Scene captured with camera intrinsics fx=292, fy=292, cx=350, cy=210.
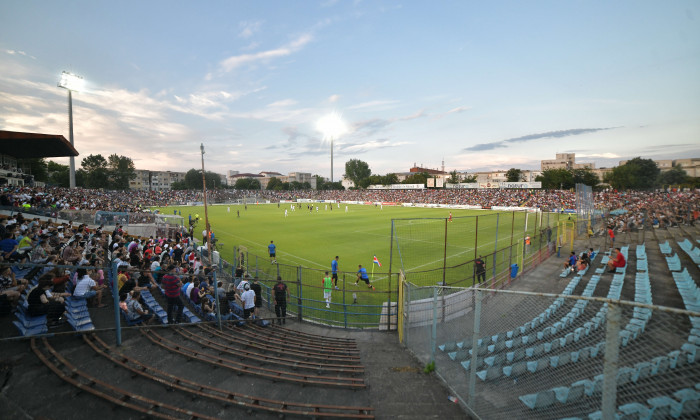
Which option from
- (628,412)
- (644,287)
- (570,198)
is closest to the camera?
(628,412)

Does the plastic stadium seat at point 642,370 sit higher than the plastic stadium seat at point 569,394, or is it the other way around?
the plastic stadium seat at point 642,370

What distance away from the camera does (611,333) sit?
2.77 m

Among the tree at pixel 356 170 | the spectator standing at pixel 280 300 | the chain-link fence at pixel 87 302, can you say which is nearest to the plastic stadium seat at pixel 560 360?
the spectator standing at pixel 280 300

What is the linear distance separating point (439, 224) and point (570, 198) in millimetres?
34831

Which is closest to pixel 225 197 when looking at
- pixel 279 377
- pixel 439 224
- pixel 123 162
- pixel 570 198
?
pixel 123 162

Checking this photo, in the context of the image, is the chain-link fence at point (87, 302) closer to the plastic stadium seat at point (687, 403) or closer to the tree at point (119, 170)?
the plastic stadium seat at point (687, 403)

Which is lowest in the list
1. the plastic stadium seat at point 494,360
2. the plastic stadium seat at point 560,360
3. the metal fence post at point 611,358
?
the plastic stadium seat at point 494,360

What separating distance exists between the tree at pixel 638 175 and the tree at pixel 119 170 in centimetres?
15673

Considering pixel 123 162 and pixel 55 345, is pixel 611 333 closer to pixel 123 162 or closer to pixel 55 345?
pixel 55 345

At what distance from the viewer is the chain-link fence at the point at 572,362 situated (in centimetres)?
337

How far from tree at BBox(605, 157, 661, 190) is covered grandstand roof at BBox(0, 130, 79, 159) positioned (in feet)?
381

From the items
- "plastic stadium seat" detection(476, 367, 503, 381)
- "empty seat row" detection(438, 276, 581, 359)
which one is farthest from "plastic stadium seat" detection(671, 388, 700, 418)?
"empty seat row" detection(438, 276, 581, 359)

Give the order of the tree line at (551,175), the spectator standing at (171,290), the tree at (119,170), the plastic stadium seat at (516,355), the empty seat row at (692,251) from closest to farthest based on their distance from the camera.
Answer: the plastic stadium seat at (516,355) → the spectator standing at (171,290) → the empty seat row at (692,251) → the tree line at (551,175) → the tree at (119,170)

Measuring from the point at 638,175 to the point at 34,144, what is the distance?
→ 405ft
